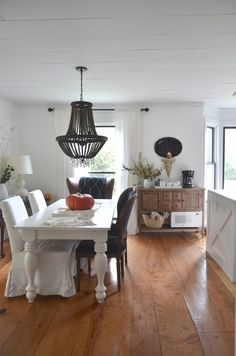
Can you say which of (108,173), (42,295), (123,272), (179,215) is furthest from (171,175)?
(42,295)

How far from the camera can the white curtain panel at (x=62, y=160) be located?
518cm

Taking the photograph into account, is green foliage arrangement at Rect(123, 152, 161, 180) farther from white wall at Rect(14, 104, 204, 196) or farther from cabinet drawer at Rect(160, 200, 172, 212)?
cabinet drawer at Rect(160, 200, 172, 212)

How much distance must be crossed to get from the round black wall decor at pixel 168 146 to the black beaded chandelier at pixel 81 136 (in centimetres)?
254

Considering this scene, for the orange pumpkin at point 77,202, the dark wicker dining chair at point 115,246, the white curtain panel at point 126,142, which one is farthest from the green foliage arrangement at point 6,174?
the dark wicker dining chair at point 115,246

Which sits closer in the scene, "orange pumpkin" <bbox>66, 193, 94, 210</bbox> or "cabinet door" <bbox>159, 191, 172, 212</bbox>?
"orange pumpkin" <bbox>66, 193, 94, 210</bbox>

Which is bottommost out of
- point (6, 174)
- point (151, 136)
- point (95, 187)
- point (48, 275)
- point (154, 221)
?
point (48, 275)

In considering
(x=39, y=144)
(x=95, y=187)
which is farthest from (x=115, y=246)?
(x=39, y=144)

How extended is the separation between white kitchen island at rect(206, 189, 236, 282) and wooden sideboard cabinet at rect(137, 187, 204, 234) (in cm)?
97

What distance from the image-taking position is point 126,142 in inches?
204

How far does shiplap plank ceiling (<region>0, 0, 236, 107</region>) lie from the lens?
1957 mm

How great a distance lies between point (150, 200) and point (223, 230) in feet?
5.46

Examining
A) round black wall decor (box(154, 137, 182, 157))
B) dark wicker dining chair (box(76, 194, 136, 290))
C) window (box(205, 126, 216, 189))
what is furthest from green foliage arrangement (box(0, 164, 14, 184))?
window (box(205, 126, 216, 189))

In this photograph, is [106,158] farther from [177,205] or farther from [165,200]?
[177,205]

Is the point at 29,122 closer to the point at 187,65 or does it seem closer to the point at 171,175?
the point at 171,175
